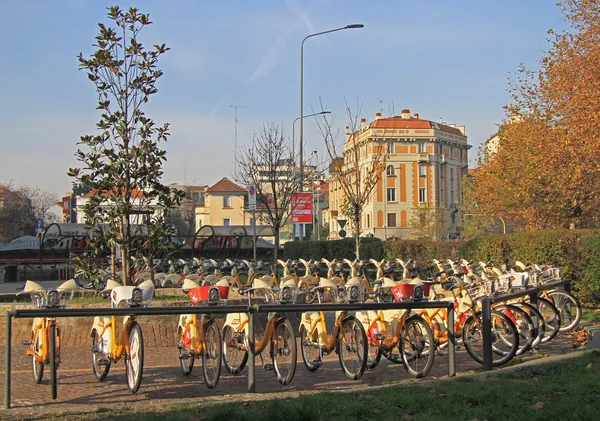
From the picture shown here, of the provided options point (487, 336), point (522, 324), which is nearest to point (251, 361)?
point (487, 336)

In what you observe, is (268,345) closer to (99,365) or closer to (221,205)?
(99,365)

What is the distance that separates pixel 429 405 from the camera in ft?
19.1

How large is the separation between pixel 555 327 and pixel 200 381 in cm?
505

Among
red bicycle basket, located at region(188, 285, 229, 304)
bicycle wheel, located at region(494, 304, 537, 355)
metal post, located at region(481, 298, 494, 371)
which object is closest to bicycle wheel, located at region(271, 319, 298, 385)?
red bicycle basket, located at region(188, 285, 229, 304)

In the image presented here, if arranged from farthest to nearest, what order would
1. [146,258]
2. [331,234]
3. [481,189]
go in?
[331,234] → [481,189] → [146,258]

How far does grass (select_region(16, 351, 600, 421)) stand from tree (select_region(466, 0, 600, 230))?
16738 millimetres

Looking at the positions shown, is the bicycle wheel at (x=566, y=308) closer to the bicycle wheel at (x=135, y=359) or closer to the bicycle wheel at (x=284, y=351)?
the bicycle wheel at (x=284, y=351)

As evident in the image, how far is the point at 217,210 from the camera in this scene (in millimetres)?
95188

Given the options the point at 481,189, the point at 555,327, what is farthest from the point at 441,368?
the point at 481,189

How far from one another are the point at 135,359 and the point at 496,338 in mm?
3984

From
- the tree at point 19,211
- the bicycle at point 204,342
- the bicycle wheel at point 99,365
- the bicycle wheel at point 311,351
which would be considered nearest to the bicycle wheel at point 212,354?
the bicycle at point 204,342

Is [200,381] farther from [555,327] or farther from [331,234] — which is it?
[331,234]

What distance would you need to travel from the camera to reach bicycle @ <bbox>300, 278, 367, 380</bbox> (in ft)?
25.6

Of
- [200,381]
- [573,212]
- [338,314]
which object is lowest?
[200,381]
